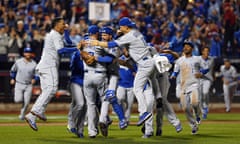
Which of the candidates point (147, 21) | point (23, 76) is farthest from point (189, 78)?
point (147, 21)

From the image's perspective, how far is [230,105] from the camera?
3175 centimetres

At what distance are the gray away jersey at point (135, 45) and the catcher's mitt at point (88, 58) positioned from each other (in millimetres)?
753

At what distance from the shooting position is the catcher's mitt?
55.8ft

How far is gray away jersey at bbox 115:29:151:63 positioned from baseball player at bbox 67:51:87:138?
54.5 inches

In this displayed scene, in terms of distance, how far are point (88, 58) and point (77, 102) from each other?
109 cm

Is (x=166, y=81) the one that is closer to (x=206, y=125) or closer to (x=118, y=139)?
(x=118, y=139)

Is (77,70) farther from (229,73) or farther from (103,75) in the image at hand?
(229,73)

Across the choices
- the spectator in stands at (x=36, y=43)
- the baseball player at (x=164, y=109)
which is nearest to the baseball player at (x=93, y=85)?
the baseball player at (x=164, y=109)

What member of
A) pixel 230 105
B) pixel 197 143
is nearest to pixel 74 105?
pixel 197 143

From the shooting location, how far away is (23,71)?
2638 cm

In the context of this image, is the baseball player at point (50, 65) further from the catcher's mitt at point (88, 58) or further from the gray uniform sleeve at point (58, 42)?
the catcher's mitt at point (88, 58)

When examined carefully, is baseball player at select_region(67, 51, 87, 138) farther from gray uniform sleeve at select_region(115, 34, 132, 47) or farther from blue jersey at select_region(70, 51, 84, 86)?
gray uniform sleeve at select_region(115, 34, 132, 47)

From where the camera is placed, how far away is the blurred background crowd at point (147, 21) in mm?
31578

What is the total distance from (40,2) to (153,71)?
719 inches
